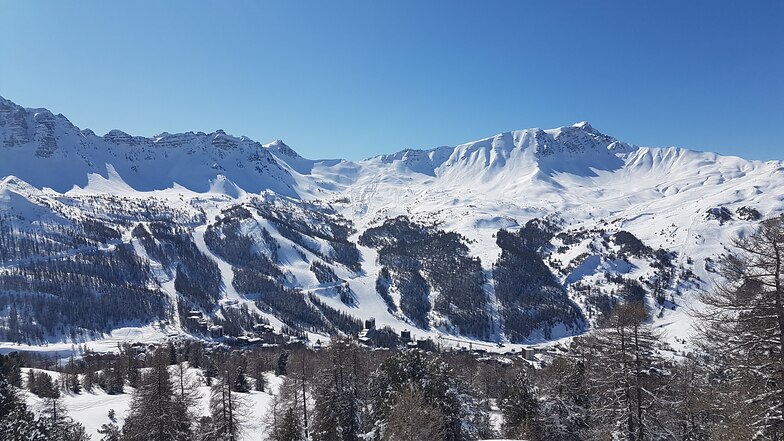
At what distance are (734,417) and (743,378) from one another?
5.01 feet

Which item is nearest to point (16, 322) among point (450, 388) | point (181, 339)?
point (181, 339)

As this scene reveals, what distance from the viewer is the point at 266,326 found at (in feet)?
646

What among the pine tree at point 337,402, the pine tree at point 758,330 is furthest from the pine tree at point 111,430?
the pine tree at point 758,330

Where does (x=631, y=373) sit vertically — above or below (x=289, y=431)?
above

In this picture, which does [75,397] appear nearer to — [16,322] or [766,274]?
[766,274]

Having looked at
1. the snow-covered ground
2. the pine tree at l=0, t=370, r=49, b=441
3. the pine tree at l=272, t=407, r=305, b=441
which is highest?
the pine tree at l=0, t=370, r=49, b=441

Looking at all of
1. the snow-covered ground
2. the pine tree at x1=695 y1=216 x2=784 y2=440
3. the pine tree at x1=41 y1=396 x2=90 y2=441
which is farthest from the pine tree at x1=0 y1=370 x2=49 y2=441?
the pine tree at x1=695 y1=216 x2=784 y2=440

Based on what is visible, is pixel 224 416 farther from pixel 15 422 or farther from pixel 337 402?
pixel 15 422

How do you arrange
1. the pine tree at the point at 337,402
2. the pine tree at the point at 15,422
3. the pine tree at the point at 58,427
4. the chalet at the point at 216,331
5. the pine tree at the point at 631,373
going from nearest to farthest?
the pine tree at the point at 631,373 → the pine tree at the point at 15,422 → the pine tree at the point at 58,427 → the pine tree at the point at 337,402 → the chalet at the point at 216,331

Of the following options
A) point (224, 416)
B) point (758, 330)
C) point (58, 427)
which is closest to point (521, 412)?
point (224, 416)

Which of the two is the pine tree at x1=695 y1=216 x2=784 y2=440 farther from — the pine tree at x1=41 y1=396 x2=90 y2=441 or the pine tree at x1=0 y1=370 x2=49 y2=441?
the pine tree at x1=41 y1=396 x2=90 y2=441

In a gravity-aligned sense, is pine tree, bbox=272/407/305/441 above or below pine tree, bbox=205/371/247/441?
below

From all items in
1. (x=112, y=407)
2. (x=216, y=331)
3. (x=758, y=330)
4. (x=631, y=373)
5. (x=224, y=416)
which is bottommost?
(x=112, y=407)

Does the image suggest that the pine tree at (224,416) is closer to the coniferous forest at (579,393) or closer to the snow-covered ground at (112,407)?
the coniferous forest at (579,393)
